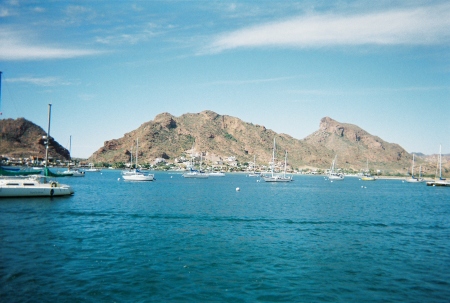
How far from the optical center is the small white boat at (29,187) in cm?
4300

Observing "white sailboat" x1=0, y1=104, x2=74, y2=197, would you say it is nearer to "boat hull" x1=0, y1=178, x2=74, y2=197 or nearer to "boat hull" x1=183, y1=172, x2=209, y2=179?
"boat hull" x1=0, y1=178, x2=74, y2=197

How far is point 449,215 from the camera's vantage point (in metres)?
43.4

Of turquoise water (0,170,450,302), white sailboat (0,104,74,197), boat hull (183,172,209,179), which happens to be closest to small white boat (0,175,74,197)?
white sailboat (0,104,74,197)

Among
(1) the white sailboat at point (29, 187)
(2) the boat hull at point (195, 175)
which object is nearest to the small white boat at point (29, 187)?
(1) the white sailboat at point (29, 187)

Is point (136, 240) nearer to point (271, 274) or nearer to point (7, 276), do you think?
point (7, 276)

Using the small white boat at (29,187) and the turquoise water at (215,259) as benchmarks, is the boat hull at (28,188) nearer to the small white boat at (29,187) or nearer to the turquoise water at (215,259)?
the small white boat at (29,187)

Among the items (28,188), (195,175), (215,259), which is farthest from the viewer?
(195,175)

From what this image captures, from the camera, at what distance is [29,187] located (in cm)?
4419

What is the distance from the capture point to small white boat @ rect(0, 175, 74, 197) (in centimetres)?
4300

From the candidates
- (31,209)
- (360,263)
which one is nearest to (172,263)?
(360,263)

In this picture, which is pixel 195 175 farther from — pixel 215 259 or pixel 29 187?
pixel 215 259

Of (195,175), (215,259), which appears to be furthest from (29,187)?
(195,175)

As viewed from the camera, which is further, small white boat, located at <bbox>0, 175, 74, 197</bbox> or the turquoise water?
small white boat, located at <bbox>0, 175, 74, 197</bbox>

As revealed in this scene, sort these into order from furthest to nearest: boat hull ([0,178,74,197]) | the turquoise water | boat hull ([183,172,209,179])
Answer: boat hull ([183,172,209,179])
boat hull ([0,178,74,197])
the turquoise water
